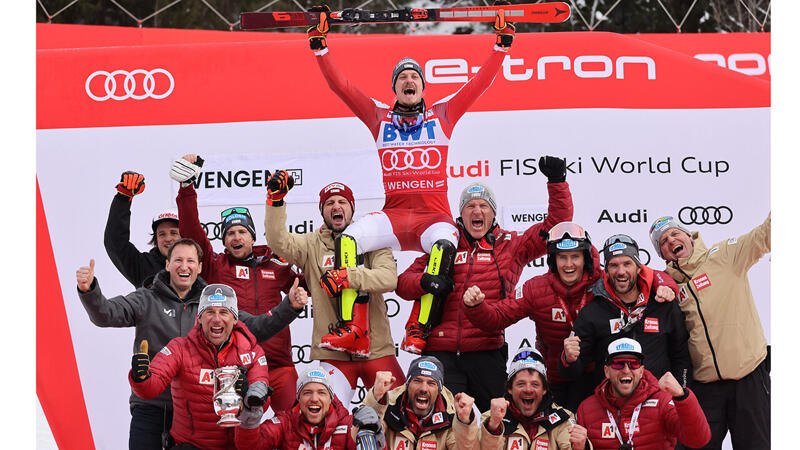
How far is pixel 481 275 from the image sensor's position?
5.22 m

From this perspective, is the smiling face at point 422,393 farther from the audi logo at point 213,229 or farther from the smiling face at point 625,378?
the audi logo at point 213,229

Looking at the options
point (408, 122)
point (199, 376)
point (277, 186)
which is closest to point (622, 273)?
point (408, 122)

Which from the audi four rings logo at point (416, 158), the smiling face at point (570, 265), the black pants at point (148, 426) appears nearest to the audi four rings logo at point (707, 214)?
the smiling face at point (570, 265)

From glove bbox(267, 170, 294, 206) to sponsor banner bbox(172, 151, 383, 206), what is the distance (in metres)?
1.31

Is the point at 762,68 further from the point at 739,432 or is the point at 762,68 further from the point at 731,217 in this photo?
the point at 739,432

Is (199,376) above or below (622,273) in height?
below

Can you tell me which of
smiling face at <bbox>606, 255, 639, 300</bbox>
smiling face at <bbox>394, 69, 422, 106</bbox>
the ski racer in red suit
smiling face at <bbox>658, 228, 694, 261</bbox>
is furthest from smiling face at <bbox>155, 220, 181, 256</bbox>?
smiling face at <bbox>658, 228, 694, 261</bbox>

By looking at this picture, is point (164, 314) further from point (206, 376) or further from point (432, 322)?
point (432, 322)

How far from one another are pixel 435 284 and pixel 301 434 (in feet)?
3.63

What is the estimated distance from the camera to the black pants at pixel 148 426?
190 inches

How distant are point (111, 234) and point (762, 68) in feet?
16.3

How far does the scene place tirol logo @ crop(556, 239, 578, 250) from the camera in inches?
195

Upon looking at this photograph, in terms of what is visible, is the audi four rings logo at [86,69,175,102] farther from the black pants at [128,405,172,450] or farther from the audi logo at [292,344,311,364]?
the black pants at [128,405,172,450]

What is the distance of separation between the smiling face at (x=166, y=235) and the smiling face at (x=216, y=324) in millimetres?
1069
